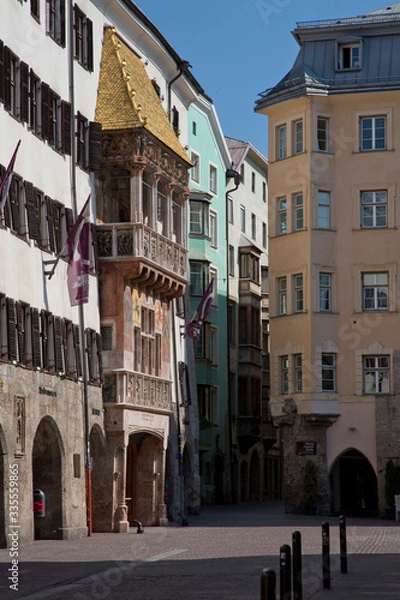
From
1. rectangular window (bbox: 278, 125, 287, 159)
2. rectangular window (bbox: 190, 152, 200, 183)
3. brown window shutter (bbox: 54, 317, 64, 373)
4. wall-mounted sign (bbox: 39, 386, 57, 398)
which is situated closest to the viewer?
wall-mounted sign (bbox: 39, 386, 57, 398)

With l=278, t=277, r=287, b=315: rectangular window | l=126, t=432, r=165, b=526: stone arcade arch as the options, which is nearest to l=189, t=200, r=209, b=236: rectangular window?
l=278, t=277, r=287, b=315: rectangular window

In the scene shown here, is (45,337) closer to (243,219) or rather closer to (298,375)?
(298,375)

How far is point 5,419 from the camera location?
32594 millimetres

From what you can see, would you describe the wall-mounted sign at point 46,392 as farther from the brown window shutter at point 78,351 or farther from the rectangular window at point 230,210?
the rectangular window at point 230,210

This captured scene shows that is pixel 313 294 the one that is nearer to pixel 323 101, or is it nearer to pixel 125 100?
pixel 323 101

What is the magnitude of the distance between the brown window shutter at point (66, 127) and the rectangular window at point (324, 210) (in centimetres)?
1592

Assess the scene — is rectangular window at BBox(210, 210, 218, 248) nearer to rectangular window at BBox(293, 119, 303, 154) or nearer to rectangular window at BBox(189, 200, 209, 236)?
rectangular window at BBox(189, 200, 209, 236)

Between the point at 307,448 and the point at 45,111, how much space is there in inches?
773

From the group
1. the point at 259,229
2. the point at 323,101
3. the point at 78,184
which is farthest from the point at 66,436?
the point at 259,229

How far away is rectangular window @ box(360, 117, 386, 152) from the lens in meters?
53.1

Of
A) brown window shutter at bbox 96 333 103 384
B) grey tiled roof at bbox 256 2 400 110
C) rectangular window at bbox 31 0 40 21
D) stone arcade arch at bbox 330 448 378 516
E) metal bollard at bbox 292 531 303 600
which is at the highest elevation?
grey tiled roof at bbox 256 2 400 110

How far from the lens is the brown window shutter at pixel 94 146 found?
41.2 metres

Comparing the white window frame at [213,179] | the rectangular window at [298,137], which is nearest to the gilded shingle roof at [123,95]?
the rectangular window at [298,137]

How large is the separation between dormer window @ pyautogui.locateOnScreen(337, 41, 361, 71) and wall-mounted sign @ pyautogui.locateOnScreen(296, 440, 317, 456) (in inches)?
570
